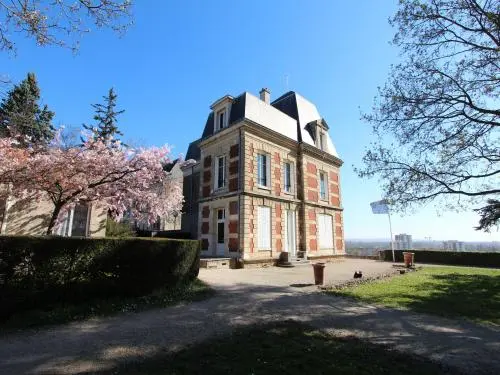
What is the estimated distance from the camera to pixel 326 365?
392cm

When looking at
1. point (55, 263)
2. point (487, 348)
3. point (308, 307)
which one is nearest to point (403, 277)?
A: point (308, 307)

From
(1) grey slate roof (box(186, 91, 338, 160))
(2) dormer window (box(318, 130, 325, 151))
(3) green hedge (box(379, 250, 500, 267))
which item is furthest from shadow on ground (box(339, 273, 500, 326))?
(2) dormer window (box(318, 130, 325, 151))

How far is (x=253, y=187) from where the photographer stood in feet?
55.6

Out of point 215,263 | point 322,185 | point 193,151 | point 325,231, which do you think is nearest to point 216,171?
point 215,263

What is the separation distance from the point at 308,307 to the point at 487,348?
3.41 metres

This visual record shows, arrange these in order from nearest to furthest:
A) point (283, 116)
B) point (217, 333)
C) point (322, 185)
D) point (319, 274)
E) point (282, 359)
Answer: point (282, 359) < point (217, 333) < point (319, 274) < point (283, 116) < point (322, 185)

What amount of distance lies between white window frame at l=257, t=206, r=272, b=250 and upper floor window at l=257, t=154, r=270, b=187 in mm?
1480

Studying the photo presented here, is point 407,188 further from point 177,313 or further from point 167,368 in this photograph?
point 167,368

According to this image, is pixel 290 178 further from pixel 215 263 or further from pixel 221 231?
pixel 215 263

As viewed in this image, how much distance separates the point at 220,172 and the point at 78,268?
12.5m

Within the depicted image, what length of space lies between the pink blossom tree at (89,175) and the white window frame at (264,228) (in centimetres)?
533

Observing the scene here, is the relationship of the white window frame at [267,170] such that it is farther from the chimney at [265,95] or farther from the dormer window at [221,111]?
the chimney at [265,95]

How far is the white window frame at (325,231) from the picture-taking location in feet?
68.4

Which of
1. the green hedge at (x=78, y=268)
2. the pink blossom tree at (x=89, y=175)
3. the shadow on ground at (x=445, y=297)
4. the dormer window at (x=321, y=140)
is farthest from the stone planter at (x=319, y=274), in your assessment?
the dormer window at (x=321, y=140)
